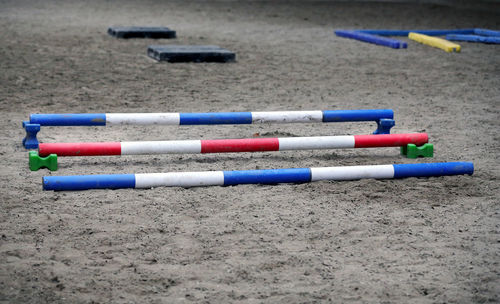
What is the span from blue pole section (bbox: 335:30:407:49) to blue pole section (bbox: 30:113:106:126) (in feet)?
21.9

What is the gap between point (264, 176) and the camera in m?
4.36

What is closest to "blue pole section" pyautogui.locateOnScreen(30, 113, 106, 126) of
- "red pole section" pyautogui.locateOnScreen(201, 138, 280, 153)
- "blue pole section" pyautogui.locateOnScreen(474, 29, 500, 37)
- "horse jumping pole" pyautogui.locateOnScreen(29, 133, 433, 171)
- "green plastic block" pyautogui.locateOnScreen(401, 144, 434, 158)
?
"horse jumping pole" pyautogui.locateOnScreen(29, 133, 433, 171)

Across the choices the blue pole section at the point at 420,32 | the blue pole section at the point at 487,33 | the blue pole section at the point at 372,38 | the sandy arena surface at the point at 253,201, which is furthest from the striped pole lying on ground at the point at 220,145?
the blue pole section at the point at 487,33

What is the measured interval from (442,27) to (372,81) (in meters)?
6.27

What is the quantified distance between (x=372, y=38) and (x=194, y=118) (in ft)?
21.7

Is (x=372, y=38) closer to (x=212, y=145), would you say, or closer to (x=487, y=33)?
(x=487, y=33)

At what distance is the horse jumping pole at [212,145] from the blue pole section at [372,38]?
18.9ft

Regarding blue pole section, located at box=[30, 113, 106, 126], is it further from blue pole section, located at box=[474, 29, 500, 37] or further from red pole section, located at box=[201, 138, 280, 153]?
blue pole section, located at box=[474, 29, 500, 37]

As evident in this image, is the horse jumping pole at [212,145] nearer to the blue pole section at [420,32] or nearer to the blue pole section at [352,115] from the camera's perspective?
the blue pole section at [352,115]

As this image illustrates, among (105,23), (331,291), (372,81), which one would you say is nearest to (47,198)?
(331,291)

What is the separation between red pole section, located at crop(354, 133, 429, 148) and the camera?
4.92m

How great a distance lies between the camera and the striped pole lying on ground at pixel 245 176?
4.14 metres

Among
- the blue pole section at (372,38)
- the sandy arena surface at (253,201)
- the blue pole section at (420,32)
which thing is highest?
the blue pole section at (420,32)

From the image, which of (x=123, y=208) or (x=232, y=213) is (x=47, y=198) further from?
Answer: (x=232, y=213)
